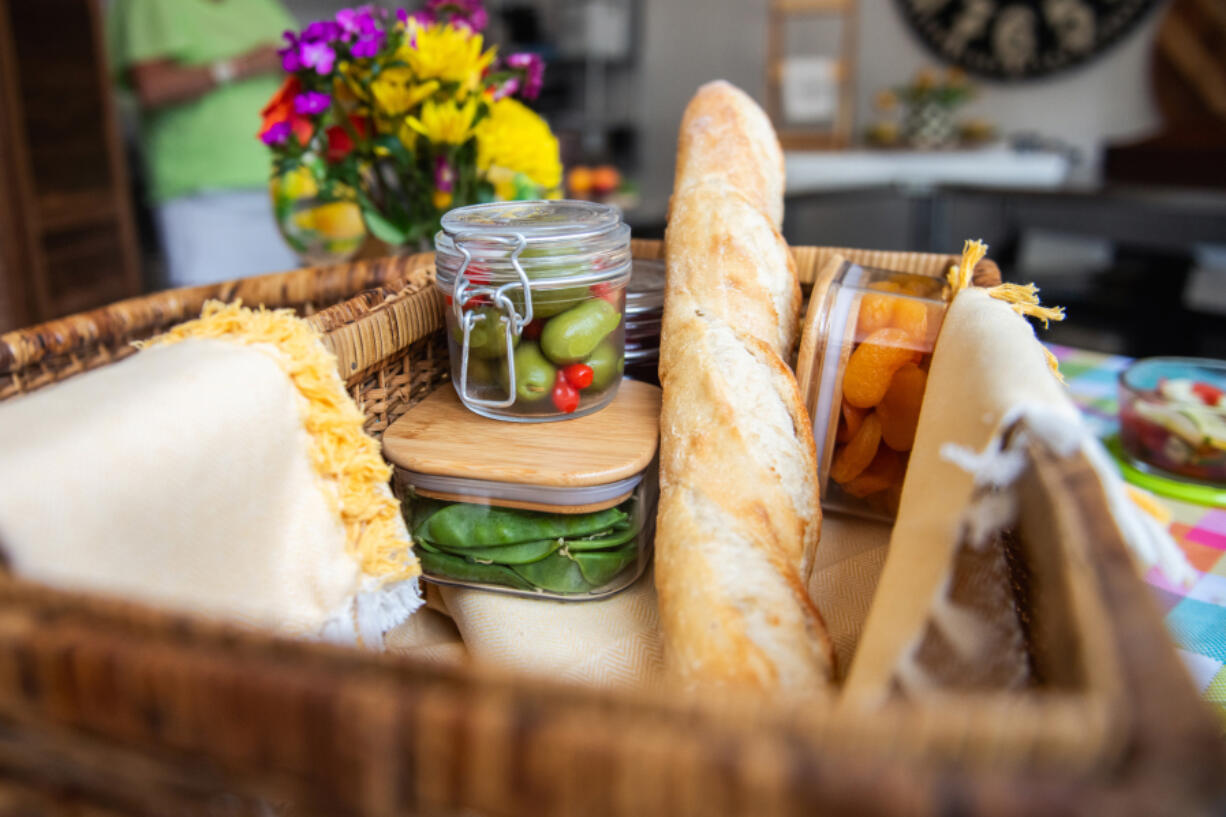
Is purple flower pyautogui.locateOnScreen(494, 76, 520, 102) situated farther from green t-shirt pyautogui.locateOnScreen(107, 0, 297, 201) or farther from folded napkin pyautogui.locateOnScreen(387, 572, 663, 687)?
green t-shirt pyautogui.locateOnScreen(107, 0, 297, 201)

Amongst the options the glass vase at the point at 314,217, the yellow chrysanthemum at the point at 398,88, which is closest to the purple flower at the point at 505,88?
the yellow chrysanthemum at the point at 398,88

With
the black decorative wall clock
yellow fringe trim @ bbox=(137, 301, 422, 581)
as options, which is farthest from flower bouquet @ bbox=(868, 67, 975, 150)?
yellow fringe trim @ bbox=(137, 301, 422, 581)

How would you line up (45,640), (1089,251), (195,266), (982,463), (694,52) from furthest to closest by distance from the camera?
(694,52) → (1089,251) → (195,266) → (982,463) → (45,640)

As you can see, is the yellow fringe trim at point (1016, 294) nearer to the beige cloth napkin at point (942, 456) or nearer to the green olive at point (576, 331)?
the beige cloth napkin at point (942, 456)

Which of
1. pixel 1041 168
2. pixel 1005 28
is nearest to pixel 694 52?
pixel 1005 28

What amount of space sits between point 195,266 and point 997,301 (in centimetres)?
206

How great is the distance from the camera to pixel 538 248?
2.04ft

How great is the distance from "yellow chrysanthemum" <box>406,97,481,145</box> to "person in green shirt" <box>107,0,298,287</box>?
1.34 m

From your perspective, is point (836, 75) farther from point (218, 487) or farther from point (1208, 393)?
point (218, 487)

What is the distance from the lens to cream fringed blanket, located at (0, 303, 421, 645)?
0.37m

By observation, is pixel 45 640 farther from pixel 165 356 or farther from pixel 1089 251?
pixel 1089 251

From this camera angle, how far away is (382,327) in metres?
0.61

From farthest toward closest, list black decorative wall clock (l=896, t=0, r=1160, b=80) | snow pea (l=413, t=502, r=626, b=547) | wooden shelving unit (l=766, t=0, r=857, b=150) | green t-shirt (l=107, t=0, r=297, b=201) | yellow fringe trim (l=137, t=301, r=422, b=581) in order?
wooden shelving unit (l=766, t=0, r=857, b=150)
black decorative wall clock (l=896, t=0, r=1160, b=80)
green t-shirt (l=107, t=0, r=297, b=201)
snow pea (l=413, t=502, r=626, b=547)
yellow fringe trim (l=137, t=301, r=422, b=581)

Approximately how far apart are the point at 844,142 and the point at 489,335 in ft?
11.9
